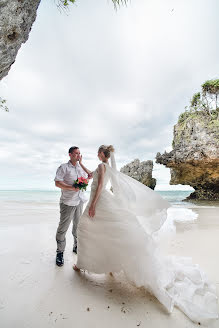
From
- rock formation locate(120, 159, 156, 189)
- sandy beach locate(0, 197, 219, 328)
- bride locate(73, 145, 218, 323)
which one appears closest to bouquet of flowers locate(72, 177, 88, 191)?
bride locate(73, 145, 218, 323)

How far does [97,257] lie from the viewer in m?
2.77

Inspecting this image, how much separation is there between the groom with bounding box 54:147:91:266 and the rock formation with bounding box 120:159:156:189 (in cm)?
2237

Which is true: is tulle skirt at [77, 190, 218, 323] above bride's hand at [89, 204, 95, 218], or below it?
below

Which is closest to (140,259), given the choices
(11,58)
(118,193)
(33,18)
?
(118,193)

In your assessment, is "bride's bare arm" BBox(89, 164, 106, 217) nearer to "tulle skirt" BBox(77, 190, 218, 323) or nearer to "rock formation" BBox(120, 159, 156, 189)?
"tulle skirt" BBox(77, 190, 218, 323)

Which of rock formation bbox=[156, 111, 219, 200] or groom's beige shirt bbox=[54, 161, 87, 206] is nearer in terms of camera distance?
groom's beige shirt bbox=[54, 161, 87, 206]

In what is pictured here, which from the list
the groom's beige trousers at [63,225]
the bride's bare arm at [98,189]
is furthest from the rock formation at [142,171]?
the bride's bare arm at [98,189]

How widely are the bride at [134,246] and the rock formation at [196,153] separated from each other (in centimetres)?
1329

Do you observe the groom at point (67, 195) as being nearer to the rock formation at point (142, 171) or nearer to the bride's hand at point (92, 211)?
the bride's hand at point (92, 211)

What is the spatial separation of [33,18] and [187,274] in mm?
4605

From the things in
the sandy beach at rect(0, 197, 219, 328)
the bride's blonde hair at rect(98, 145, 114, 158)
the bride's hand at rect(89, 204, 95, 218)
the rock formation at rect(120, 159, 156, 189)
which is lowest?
the sandy beach at rect(0, 197, 219, 328)

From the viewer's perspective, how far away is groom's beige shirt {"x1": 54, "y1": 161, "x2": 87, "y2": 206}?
11.7ft

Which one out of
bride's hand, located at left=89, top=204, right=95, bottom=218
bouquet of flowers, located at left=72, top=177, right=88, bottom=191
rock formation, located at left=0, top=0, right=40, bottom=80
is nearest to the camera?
rock formation, located at left=0, top=0, right=40, bottom=80

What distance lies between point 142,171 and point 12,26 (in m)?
24.7
